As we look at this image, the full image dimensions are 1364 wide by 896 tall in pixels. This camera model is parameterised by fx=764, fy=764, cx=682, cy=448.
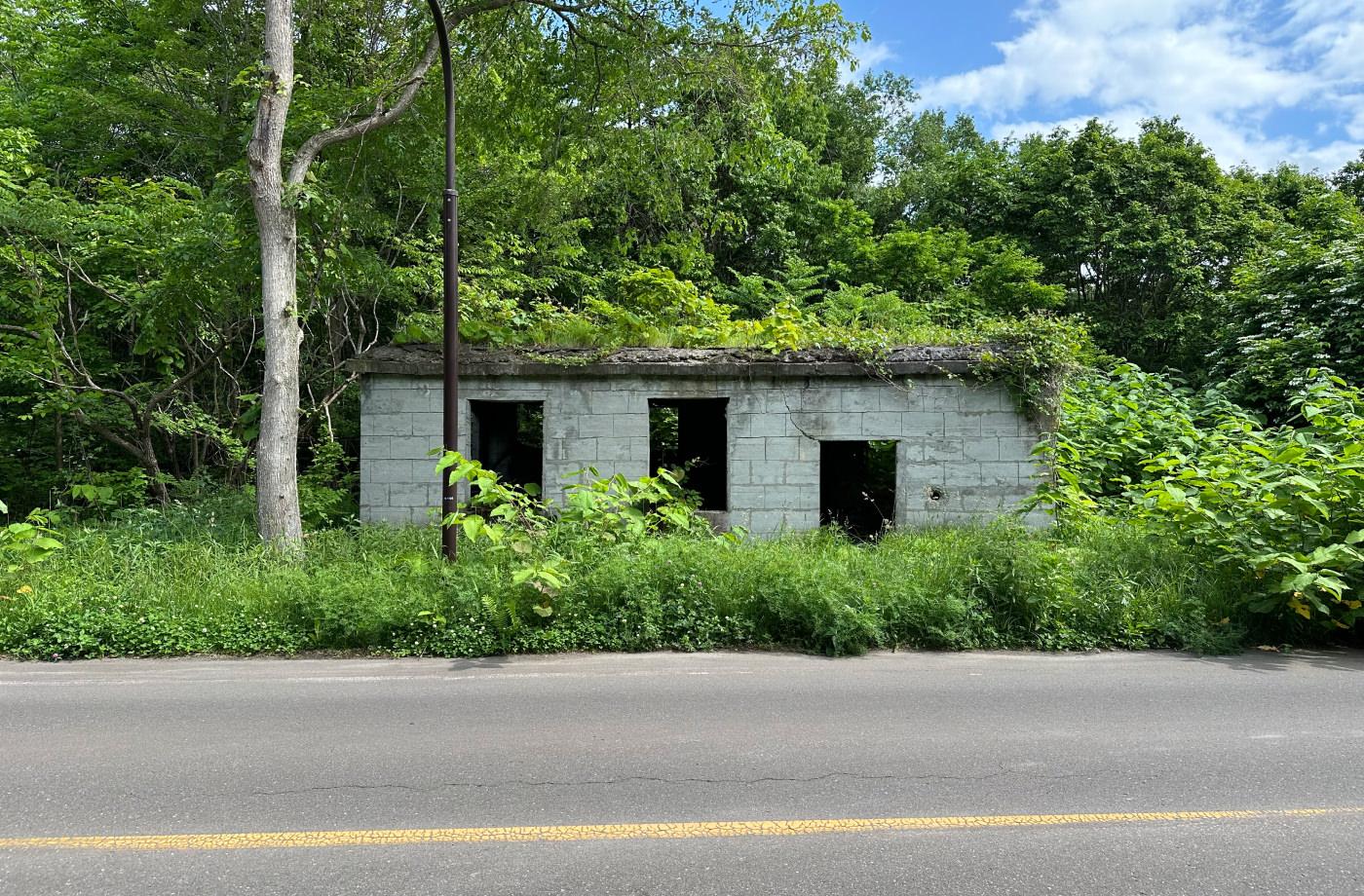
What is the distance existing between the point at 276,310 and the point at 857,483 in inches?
424

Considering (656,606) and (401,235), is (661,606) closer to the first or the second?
(656,606)

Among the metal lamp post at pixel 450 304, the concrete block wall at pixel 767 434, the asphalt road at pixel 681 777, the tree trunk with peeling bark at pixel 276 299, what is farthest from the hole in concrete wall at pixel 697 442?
the asphalt road at pixel 681 777

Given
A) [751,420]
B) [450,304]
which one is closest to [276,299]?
[450,304]

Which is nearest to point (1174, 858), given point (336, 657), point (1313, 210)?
point (336, 657)

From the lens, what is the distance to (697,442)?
52.7 ft

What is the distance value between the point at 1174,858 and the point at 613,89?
40.5 ft

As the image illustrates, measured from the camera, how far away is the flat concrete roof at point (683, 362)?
35.0ft

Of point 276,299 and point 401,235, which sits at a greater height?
point 401,235

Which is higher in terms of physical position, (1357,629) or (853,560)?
(853,560)

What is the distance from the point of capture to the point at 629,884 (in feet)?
10.3

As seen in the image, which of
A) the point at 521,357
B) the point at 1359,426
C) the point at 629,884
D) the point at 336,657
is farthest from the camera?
the point at 521,357

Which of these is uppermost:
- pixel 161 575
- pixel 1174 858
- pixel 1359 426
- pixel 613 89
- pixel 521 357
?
pixel 613 89

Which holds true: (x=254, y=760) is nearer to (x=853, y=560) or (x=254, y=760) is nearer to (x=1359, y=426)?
(x=853, y=560)

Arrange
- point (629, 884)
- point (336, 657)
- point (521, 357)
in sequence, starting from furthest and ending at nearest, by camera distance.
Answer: point (521, 357) < point (336, 657) < point (629, 884)
